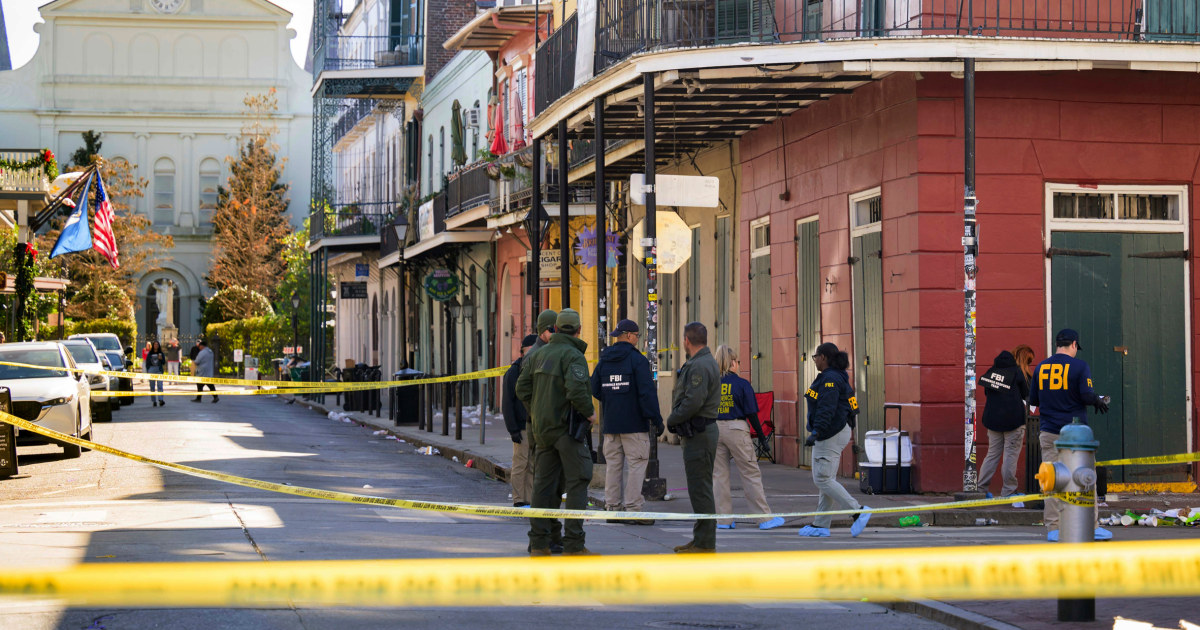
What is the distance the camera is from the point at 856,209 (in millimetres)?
16562

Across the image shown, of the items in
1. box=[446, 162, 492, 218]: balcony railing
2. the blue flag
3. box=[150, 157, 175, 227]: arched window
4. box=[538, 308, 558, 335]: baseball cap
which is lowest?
box=[538, 308, 558, 335]: baseball cap

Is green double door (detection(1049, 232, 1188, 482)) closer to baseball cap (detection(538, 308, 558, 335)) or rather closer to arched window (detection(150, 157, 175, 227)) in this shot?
baseball cap (detection(538, 308, 558, 335))

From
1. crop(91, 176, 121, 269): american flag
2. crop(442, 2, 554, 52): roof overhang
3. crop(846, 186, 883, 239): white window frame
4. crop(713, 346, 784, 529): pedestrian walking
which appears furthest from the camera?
crop(91, 176, 121, 269): american flag

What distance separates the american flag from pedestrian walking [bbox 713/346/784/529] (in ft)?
78.0

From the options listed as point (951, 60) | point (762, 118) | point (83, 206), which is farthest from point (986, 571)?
point (83, 206)

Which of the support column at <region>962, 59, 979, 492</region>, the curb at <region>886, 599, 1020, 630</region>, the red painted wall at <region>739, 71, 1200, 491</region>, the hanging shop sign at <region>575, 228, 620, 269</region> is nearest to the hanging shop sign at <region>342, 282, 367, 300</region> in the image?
the hanging shop sign at <region>575, 228, 620, 269</region>

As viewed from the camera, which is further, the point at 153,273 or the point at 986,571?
the point at 153,273

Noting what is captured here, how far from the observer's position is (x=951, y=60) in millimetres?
14156

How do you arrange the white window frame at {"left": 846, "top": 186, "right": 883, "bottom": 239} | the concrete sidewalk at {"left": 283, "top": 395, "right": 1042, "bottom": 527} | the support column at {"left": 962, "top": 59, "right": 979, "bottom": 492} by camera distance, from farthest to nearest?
the white window frame at {"left": 846, "top": 186, "right": 883, "bottom": 239}
the support column at {"left": 962, "top": 59, "right": 979, "bottom": 492}
the concrete sidewalk at {"left": 283, "top": 395, "right": 1042, "bottom": 527}

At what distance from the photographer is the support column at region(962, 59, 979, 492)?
13.2 m

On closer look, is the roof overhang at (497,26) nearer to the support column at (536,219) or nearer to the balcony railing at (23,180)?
the support column at (536,219)

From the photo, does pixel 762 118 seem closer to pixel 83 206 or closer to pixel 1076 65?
pixel 1076 65

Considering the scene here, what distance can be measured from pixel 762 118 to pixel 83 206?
19.1 meters

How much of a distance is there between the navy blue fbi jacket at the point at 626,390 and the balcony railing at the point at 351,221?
1202 inches
